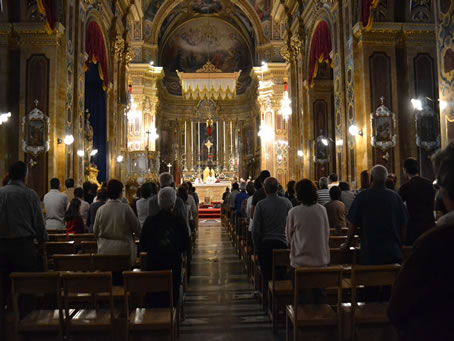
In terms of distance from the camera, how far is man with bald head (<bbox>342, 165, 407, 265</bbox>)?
397 centimetres

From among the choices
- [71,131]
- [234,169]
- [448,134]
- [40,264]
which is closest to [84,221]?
[40,264]

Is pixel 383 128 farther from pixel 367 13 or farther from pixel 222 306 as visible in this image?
pixel 222 306

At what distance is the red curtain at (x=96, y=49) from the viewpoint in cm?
1337

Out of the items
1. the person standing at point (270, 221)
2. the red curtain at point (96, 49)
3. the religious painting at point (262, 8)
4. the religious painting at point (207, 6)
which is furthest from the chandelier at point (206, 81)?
the person standing at point (270, 221)

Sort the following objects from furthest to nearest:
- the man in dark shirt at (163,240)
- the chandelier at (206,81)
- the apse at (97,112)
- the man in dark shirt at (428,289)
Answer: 1. the chandelier at (206,81)
2. the apse at (97,112)
3. the man in dark shirt at (163,240)
4. the man in dark shirt at (428,289)

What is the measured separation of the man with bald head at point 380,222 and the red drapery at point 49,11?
8.74 metres

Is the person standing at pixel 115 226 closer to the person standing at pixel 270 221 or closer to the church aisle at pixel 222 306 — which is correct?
the church aisle at pixel 222 306

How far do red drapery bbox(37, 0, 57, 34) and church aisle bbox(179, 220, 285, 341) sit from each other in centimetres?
663

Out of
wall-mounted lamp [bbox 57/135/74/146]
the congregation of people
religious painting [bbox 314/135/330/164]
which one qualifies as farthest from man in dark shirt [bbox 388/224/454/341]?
religious painting [bbox 314/135/330/164]

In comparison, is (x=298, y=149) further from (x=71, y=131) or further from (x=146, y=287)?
(x=146, y=287)

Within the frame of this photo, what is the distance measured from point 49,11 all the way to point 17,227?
7.66 meters

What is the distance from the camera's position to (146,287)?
3.24 metres

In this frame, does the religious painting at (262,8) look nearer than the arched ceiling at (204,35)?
Yes

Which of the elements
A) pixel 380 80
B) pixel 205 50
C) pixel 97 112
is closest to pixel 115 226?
pixel 380 80
